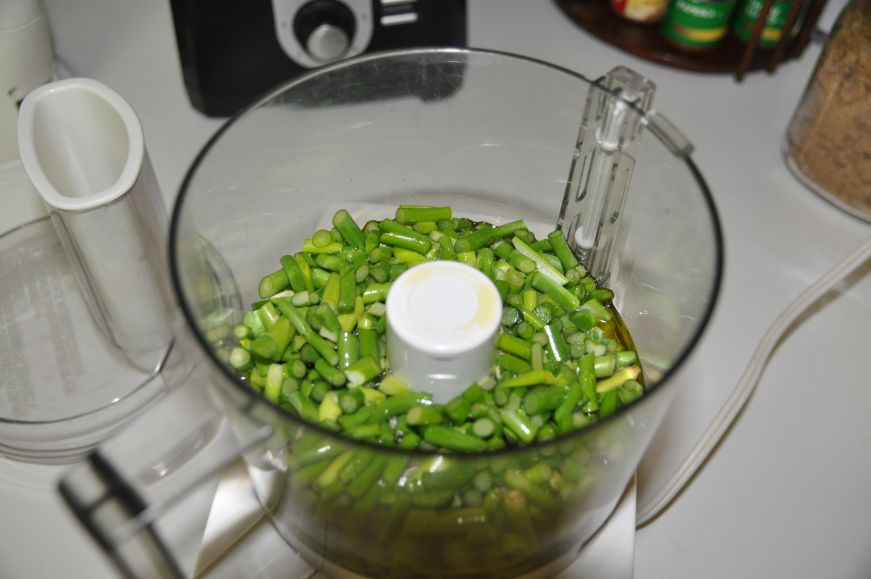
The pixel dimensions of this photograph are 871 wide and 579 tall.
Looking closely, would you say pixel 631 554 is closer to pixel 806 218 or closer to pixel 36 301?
pixel 806 218

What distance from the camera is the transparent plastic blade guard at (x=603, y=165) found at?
1.69 feet

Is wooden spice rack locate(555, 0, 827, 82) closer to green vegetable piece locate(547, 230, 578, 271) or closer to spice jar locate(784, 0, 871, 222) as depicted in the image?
spice jar locate(784, 0, 871, 222)

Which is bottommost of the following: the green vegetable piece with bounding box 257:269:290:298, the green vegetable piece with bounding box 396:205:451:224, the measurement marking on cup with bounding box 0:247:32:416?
the measurement marking on cup with bounding box 0:247:32:416

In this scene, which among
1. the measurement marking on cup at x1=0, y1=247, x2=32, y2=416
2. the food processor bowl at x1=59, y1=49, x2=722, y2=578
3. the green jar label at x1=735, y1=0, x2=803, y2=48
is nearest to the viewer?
the food processor bowl at x1=59, y1=49, x2=722, y2=578

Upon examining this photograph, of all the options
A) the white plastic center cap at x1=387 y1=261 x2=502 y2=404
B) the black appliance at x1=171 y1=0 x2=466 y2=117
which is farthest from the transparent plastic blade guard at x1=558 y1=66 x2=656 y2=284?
the black appliance at x1=171 y1=0 x2=466 y2=117

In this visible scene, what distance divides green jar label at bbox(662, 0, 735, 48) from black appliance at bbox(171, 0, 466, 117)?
237 mm

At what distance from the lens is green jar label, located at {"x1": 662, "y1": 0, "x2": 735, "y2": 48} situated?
81 centimetres

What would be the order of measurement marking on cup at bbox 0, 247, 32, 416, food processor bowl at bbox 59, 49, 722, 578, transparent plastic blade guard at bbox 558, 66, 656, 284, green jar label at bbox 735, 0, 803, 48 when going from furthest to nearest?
green jar label at bbox 735, 0, 803, 48
measurement marking on cup at bbox 0, 247, 32, 416
transparent plastic blade guard at bbox 558, 66, 656, 284
food processor bowl at bbox 59, 49, 722, 578

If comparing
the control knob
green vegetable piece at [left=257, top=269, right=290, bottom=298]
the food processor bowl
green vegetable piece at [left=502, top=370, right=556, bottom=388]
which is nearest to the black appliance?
the control knob

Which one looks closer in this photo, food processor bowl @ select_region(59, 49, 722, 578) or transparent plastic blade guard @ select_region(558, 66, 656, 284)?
food processor bowl @ select_region(59, 49, 722, 578)

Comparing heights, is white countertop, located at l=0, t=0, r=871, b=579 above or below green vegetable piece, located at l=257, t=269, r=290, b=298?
below

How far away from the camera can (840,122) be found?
71 cm

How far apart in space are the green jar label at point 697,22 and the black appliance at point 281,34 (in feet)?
0.78

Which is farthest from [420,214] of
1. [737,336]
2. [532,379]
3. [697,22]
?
[697,22]
